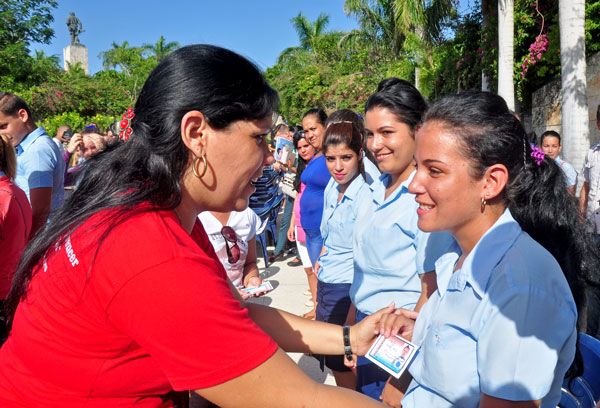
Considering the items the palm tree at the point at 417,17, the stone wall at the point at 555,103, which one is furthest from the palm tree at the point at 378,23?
the stone wall at the point at 555,103

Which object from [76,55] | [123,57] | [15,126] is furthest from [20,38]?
[15,126]

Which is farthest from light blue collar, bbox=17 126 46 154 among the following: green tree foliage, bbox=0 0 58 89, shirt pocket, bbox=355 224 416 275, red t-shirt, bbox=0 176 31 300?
green tree foliage, bbox=0 0 58 89

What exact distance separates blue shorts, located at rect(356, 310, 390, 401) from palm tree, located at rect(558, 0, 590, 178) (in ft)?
18.0

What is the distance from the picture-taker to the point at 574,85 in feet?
20.9

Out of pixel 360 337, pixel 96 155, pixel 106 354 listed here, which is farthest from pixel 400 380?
pixel 96 155

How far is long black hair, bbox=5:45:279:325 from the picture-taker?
1252 millimetres

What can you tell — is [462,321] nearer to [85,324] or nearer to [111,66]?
[85,324]

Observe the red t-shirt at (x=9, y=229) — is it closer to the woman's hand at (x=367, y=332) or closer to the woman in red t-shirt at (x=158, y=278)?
the woman in red t-shirt at (x=158, y=278)

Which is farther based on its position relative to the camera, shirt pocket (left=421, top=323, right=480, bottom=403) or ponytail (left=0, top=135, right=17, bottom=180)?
ponytail (left=0, top=135, right=17, bottom=180)

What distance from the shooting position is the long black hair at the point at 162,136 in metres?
1.25

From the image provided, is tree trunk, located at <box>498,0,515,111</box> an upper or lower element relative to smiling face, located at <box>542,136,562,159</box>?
upper

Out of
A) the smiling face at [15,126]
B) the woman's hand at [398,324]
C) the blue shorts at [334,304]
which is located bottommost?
the blue shorts at [334,304]

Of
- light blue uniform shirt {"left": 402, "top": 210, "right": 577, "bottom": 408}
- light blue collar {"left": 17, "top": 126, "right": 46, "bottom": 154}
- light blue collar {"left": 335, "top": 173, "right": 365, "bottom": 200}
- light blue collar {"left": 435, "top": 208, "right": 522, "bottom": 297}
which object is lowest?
light blue uniform shirt {"left": 402, "top": 210, "right": 577, "bottom": 408}

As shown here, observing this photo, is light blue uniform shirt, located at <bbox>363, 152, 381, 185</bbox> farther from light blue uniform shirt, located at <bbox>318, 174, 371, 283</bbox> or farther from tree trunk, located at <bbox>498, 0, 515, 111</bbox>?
tree trunk, located at <bbox>498, 0, 515, 111</bbox>
